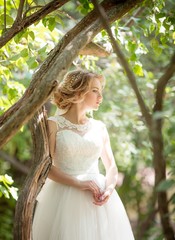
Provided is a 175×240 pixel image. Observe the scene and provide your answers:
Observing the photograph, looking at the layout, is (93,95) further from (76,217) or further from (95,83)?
(76,217)

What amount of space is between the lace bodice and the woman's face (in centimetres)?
19

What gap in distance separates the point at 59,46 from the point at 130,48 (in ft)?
3.34

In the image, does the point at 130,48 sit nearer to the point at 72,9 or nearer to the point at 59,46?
the point at 59,46

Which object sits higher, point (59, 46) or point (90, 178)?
point (59, 46)

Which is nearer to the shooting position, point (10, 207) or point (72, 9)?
point (72, 9)

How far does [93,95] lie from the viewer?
3381 millimetres

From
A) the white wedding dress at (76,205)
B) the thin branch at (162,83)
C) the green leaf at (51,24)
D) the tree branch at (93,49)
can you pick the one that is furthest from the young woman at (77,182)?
the thin branch at (162,83)

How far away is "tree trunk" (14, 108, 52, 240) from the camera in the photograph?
8.32 ft

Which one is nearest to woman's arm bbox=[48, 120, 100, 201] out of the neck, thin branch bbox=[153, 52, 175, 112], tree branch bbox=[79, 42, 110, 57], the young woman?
the young woman

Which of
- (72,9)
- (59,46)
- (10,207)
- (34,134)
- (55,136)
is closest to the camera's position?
(59,46)

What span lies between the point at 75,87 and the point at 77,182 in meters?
0.63

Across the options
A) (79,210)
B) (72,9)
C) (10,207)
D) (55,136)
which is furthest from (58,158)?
(10,207)

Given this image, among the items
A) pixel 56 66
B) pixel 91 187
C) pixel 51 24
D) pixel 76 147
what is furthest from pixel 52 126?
pixel 56 66

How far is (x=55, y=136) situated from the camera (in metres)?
3.28
